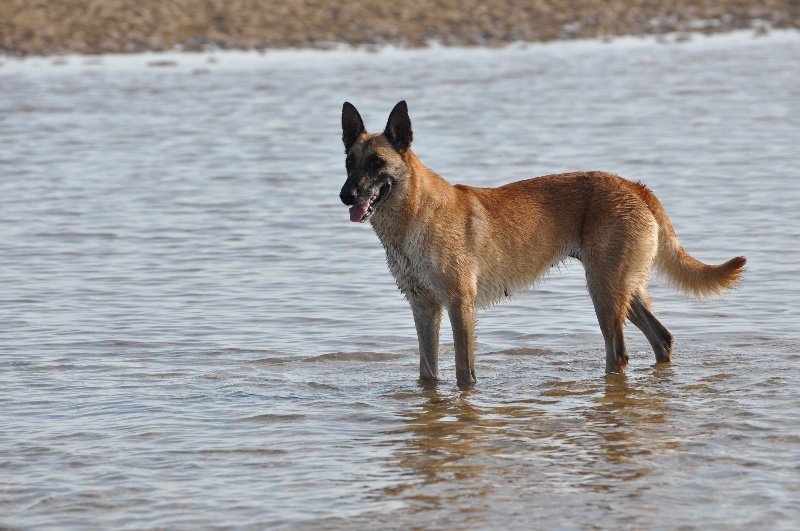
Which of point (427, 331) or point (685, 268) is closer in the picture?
point (427, 331)

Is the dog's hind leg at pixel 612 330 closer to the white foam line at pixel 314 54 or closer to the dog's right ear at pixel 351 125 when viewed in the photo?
the dog's right ear at pixel 351 125

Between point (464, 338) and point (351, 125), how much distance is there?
1469mm

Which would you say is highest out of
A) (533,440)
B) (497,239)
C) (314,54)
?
(314,54)

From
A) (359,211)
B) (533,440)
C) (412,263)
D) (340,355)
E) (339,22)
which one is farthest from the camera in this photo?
(339,22)

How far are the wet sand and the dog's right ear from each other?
22192 millimetres

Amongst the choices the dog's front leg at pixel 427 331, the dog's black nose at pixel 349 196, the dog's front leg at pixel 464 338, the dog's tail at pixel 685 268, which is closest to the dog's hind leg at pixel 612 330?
the dog's tail at pixel 685 268

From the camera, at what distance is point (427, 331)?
830 centimetres

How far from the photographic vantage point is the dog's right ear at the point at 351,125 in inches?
317

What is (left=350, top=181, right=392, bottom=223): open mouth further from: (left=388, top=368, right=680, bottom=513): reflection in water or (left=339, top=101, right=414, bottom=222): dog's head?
(left=388, top=368, right=680, bottom=513): reflection in water

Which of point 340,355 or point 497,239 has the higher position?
point 497,239

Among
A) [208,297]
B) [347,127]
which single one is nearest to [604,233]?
[347,127]

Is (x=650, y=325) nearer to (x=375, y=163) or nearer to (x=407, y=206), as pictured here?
(x=407, y=206)

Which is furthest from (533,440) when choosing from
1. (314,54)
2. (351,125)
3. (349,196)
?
(314,54)

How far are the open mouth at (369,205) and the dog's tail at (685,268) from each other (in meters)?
1.79
